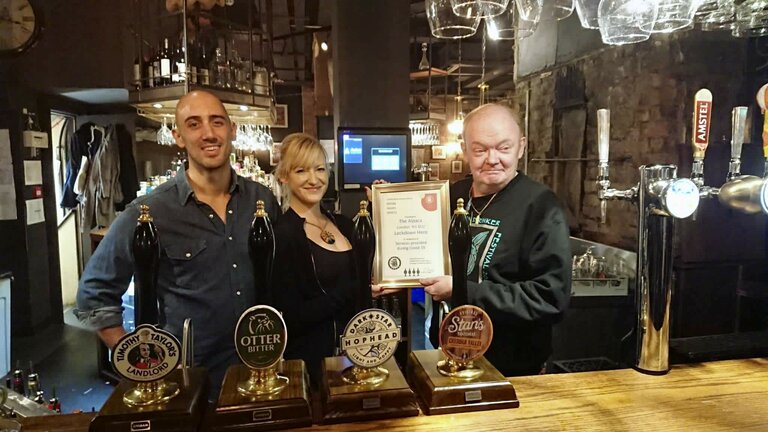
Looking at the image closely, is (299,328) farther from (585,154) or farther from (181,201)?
(585,154)

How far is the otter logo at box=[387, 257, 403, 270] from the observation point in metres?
1.24

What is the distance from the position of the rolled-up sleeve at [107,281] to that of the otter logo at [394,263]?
2.60ft

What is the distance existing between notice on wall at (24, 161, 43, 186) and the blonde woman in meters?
4.21

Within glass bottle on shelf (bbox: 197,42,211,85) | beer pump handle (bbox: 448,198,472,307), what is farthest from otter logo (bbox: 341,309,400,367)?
glass bottle on shelf (bbox: 197,42,211,85)

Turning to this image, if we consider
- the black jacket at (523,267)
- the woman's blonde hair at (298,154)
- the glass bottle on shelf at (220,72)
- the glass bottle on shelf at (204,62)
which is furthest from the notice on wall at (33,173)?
the black jacket at (523,267)

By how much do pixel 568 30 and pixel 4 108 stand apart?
5.31m

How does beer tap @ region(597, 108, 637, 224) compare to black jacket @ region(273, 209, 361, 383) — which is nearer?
beer tap @ region(597, 108, 637, 224)

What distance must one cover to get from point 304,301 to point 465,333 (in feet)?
2.40

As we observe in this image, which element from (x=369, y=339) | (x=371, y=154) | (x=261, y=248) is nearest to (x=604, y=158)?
(x=369, y=339)

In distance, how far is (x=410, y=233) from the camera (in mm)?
1248

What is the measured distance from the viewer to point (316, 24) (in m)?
6.32

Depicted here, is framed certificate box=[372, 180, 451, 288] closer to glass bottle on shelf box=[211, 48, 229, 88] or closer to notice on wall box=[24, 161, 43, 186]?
glass bottle on shelf box=[211, 48, 229, 88]

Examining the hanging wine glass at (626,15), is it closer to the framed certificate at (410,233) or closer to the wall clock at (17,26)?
the framed certificate at (410,233)

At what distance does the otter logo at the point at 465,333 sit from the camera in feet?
3.59
